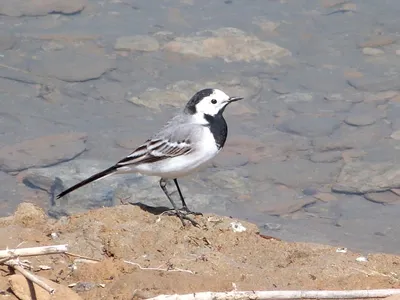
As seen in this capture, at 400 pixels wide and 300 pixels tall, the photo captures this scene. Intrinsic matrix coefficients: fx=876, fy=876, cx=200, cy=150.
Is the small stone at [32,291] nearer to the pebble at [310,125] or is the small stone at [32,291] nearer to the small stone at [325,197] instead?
the small stone at [325,197]

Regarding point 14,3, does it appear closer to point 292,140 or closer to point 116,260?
point 292,140

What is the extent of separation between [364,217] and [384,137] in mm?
2060

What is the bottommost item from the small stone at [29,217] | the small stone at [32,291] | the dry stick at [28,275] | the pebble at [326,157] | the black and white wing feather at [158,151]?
the pebble at [326,157]

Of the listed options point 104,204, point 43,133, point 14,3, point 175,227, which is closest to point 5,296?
point 175,227

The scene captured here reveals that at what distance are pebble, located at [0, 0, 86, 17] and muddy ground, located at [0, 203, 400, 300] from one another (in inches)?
380

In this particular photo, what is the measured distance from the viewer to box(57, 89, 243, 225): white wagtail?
7.25 m

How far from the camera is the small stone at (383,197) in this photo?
10938 millimetres

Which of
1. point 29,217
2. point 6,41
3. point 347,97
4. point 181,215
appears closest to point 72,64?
point 6,41

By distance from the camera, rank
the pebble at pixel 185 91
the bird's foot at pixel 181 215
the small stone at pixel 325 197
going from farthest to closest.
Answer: the pebble at pixel 185 91 → the small stone at pixel 325 197 → the bird's foot at pixel 181 215

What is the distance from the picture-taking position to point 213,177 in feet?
37.8

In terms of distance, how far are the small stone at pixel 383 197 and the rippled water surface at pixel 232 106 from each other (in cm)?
2

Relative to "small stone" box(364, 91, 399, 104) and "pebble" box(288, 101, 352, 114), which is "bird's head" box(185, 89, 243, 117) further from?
"small stone" box(364, 91, 399, 104)

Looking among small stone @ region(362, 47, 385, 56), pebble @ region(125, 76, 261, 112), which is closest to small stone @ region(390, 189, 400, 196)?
pebble @ region(125, 76, 261, 112)


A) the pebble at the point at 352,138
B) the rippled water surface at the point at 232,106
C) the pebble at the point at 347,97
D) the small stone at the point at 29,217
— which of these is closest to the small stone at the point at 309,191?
the rippled water surface at the point at 232,106
